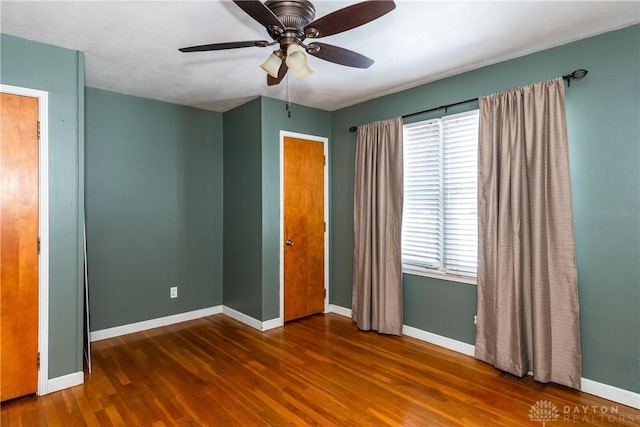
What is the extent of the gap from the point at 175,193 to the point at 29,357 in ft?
7.00

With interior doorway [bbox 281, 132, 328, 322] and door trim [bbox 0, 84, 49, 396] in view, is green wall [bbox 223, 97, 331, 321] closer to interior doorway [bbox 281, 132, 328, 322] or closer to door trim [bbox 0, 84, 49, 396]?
interior doorway [bbox 281, 132, 328, 322]

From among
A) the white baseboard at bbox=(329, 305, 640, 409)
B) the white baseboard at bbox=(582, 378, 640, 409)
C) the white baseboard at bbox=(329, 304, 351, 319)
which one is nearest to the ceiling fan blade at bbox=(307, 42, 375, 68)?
the white baseboard at bbox=(329, 305, 640, 409)

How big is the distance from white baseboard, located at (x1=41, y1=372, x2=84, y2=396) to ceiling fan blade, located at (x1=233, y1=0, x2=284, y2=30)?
9.50 feet

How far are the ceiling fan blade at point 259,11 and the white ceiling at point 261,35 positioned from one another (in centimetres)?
44

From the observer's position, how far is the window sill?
326cm

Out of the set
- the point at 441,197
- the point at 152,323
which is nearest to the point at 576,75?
the point at 441,197

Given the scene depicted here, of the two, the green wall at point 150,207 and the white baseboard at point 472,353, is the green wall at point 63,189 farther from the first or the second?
the white baseboard at point 472,353

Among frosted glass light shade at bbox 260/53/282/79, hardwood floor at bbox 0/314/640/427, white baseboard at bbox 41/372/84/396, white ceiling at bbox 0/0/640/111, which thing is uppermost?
white ceiling at bbox 0/0/640/111

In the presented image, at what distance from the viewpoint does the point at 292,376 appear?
288cm

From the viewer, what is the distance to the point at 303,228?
→ 14.3 feet

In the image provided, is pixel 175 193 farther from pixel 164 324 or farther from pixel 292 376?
pixel 292 376

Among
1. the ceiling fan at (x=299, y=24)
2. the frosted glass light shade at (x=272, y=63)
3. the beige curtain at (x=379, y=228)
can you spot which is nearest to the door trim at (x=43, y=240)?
the ceiling fan at (x=299, y=24)

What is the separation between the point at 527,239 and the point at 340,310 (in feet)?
7.95

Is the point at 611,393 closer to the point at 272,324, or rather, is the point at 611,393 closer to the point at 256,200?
the point at 272,324
